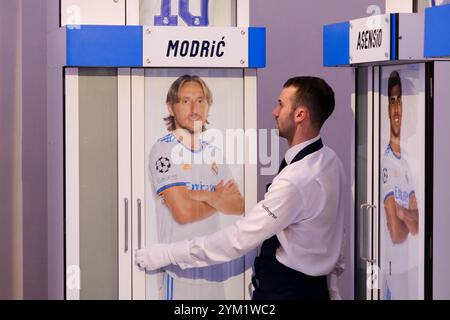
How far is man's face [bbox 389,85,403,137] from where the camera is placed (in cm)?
408

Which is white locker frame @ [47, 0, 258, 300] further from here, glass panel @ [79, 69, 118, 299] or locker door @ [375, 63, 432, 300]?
locker door @ [375, 63, 432, 300]

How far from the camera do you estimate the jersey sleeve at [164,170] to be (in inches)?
172

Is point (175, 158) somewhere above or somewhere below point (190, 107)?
below

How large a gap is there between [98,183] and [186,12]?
89 centimetres

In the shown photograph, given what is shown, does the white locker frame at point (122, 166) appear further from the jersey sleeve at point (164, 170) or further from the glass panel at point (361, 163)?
the glass panel at point (361, 163)

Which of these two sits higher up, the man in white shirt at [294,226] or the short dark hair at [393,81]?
the short dark hair at [393,81]

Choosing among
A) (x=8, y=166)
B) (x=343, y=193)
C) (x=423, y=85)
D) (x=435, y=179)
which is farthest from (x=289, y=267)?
(x=8, y=166)

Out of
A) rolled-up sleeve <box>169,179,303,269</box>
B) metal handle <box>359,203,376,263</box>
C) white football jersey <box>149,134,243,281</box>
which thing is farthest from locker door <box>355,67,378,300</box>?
white football jersey <box>149,134,243,281</box>

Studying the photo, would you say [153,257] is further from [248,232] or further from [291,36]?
[291,36]

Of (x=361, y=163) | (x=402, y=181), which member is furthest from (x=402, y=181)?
(x=361, y=163)

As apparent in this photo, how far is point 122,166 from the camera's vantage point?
434 cm

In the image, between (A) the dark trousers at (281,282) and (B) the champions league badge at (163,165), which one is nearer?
(A) the dark trousers at (281,282)

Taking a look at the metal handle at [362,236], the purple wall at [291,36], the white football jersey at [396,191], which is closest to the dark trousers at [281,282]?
the metal handle at [362,236]

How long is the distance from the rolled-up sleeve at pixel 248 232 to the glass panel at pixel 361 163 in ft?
1.22
